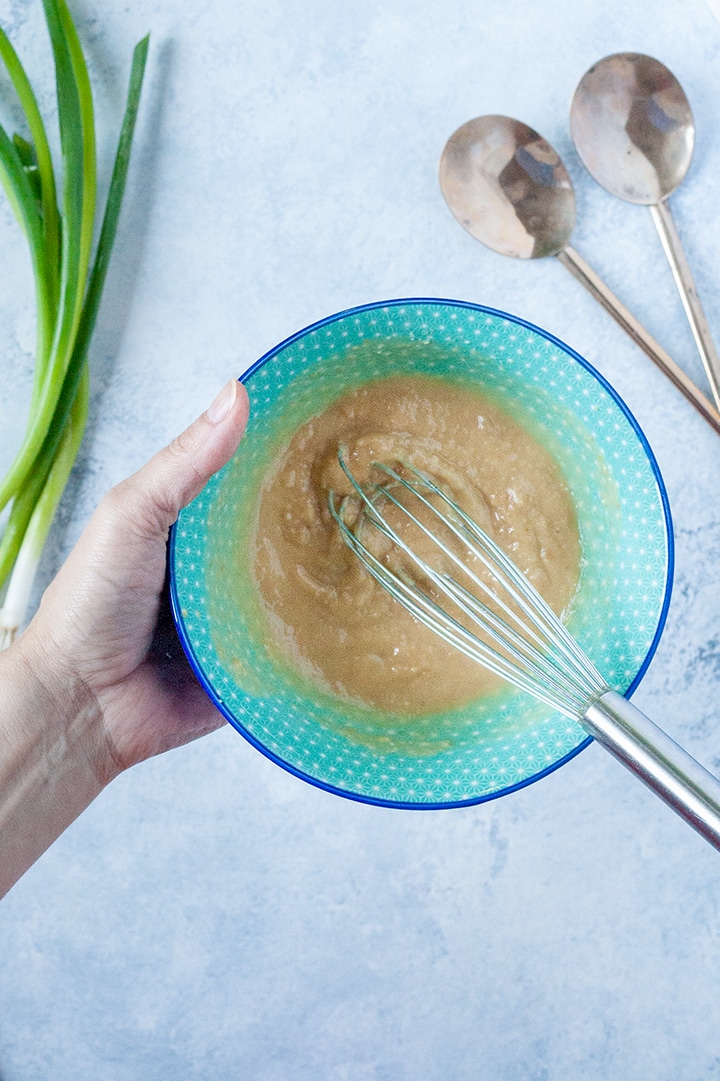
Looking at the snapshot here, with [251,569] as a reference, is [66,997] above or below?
below


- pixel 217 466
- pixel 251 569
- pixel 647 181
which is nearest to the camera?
pixel 217 466

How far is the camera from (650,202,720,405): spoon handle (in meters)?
0.99

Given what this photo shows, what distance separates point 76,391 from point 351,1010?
0.78 meters

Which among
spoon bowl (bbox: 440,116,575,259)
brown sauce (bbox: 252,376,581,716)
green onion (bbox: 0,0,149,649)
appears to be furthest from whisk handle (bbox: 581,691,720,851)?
green onion (bbox: 0,0,149,649)

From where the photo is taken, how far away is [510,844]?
103 cm

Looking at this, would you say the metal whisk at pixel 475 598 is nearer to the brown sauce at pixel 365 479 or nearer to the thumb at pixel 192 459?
the brown sauce at pixel 365 479

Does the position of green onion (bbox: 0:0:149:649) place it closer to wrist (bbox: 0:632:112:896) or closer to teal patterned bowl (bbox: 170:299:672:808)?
wrist (bbox: 0:632:112:896)

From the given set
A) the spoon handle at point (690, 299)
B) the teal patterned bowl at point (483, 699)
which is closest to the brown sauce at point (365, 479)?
the teal patterned bowl at point (483, 699)

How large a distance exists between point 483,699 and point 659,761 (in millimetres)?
240

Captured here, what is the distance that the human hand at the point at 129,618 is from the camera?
0.77 meters

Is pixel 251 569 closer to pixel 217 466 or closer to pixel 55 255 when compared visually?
pixel 217 466

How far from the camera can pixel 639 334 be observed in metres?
0.99

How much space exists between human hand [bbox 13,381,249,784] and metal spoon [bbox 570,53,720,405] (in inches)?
21.0

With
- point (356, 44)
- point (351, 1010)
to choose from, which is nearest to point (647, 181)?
point (356, 44)
